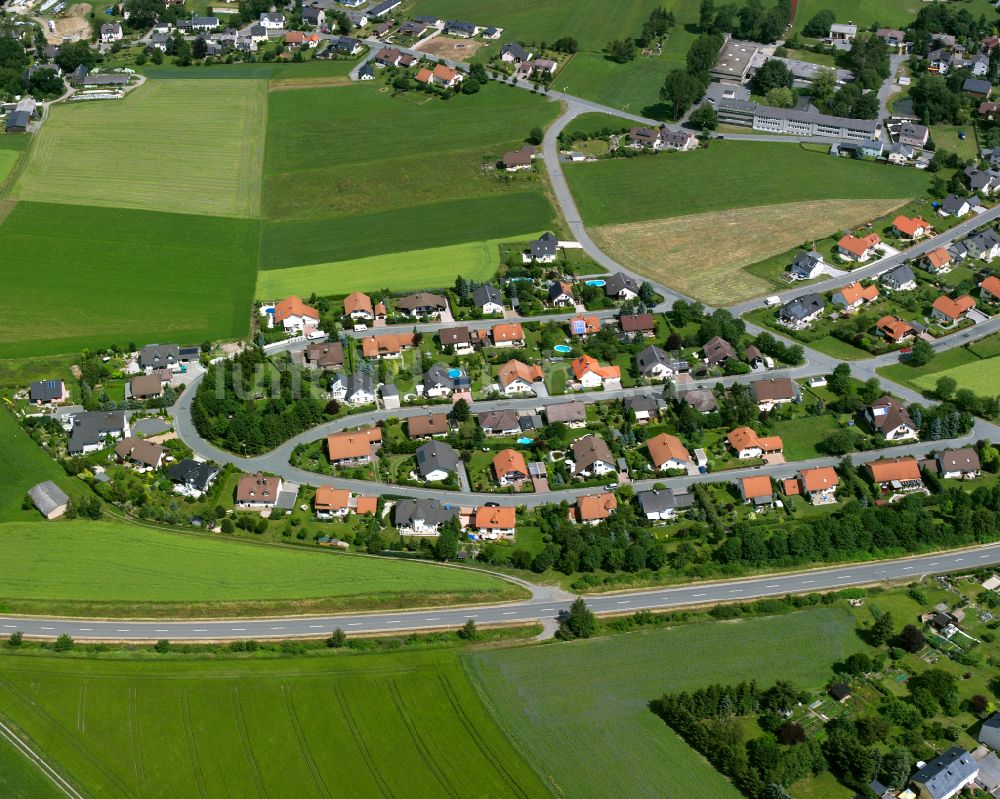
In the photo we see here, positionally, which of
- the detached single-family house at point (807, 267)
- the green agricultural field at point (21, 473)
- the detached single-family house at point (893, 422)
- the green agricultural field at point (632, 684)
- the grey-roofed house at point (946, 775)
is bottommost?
the green agricultural field at point (632, 684)

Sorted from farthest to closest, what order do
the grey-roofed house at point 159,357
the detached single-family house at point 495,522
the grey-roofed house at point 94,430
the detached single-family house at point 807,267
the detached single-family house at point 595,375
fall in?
the detached single-family house at point 807,267
the grey-roofed house at point 159,357
the detached single-family house at point 595,375
the grey-roofed house at point 94,430
the detached single-family house at point 495,522

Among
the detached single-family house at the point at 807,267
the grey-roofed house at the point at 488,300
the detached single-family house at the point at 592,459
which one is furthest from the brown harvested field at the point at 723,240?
the detached single-family house at the point at 592,459

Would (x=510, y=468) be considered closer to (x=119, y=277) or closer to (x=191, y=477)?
(x=191, y=477)

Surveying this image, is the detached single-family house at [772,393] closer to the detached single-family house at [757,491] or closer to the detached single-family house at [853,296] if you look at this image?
the detached single-family house at [757,491]

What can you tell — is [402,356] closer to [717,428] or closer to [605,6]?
[717,428]

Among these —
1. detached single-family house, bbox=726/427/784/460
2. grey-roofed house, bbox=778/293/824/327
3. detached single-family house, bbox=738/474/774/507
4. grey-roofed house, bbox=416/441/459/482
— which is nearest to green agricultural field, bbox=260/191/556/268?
grey-roofed house, bbox=778/293/824/327

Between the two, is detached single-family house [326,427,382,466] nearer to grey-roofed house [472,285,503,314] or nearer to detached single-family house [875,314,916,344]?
grey-roofed house [472,285,503,314]
